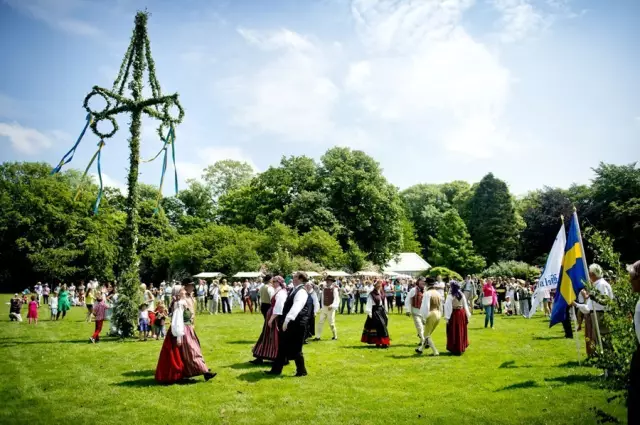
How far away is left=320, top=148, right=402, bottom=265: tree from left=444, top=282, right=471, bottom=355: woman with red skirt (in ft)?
121

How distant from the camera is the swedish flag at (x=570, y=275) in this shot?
966 cm

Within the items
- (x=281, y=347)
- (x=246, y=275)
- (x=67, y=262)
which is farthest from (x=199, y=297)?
(x=67, y=262)

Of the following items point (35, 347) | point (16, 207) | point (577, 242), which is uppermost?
point (16, 207)

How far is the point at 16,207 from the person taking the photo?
51.6 metres

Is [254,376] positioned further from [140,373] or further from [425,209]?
[425,209]

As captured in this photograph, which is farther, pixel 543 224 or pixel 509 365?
pixel 543 224

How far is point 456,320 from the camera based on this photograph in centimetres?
1244

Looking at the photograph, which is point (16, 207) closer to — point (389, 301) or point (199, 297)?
point (199, 297)

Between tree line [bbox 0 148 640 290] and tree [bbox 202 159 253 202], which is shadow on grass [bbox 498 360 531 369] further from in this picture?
tree [bbox 202 159 253 202]

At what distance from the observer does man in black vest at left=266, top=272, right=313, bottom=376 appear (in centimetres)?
959

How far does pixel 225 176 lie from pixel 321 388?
66.1m

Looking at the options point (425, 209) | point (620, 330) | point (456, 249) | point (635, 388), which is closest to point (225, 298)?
point (620, 330)

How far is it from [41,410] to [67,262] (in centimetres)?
4864

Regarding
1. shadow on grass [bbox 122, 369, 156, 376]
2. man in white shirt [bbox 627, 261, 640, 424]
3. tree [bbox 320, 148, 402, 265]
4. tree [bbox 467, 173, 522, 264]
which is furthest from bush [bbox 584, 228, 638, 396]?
tree [bbox 467, 173, 522, 264]
